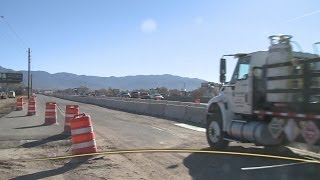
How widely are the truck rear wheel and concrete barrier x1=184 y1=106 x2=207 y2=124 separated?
39.6 ft

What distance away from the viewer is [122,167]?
1188 cm

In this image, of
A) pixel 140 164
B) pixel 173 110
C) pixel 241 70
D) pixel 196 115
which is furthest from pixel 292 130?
pixel 173 110

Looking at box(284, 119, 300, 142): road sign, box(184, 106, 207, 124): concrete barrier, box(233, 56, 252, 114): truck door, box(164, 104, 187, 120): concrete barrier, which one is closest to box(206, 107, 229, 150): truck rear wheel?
box(233, 56, 252, 114): truck door

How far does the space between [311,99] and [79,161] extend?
5.98 metres

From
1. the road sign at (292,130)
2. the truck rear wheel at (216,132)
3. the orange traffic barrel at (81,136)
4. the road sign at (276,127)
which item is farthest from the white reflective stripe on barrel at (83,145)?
the road sign at (292,130)

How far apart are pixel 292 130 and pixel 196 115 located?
1793cm

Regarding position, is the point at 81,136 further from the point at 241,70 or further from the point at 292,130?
the point at 292,130

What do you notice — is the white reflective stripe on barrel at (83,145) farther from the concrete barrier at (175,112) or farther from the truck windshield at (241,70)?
the concrete barrier at (175,112)

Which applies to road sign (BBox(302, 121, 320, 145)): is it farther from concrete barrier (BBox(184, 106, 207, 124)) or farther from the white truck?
concrete barrier (BBox(184, 106, 207, 124))

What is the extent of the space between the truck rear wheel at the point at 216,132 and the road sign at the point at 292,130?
3.36 meters

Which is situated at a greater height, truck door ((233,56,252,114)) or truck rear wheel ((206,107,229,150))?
truck door ((233,56,252,114))

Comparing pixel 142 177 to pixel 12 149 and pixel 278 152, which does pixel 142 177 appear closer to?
pixel 278 152

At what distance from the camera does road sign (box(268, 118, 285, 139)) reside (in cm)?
1238

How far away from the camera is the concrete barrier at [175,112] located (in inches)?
1283
